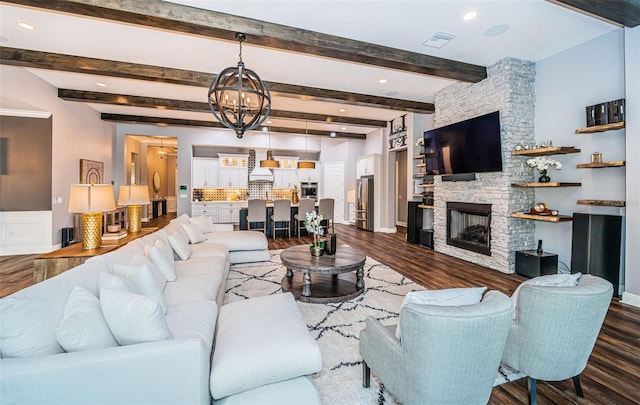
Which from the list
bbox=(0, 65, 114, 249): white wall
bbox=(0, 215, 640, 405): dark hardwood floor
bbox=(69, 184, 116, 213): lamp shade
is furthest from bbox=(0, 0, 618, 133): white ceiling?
bbox=(0, 215, 640, 405): dark hardwood floor

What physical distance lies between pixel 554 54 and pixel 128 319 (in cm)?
617

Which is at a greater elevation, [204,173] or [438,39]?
[438,39]

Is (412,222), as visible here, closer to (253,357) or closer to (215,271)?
(215,271)

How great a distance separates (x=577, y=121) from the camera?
4.12 m

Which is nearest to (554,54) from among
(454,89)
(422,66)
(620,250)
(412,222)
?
(454,89)

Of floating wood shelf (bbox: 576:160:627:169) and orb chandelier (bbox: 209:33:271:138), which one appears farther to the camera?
floating wood shelf (bbox: 576:160:627:169)

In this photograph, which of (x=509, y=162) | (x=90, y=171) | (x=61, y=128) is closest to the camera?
(x=509, y=162)

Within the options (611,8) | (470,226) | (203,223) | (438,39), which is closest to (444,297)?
(611,8)

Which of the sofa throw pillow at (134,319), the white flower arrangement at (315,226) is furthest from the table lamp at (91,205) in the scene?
the white flower arrangement at (315,226)

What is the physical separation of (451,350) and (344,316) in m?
1.83

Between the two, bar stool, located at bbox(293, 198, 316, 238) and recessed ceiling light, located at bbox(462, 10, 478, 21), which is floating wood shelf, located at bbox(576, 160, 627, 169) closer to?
recessed ceiling light, located at bbox(462, 10, 478, 21)

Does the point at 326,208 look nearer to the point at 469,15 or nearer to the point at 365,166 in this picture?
the point at 365,166

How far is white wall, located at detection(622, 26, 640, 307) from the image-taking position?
3.30 meters

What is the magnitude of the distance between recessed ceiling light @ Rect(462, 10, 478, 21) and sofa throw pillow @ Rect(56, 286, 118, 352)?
4400mm
